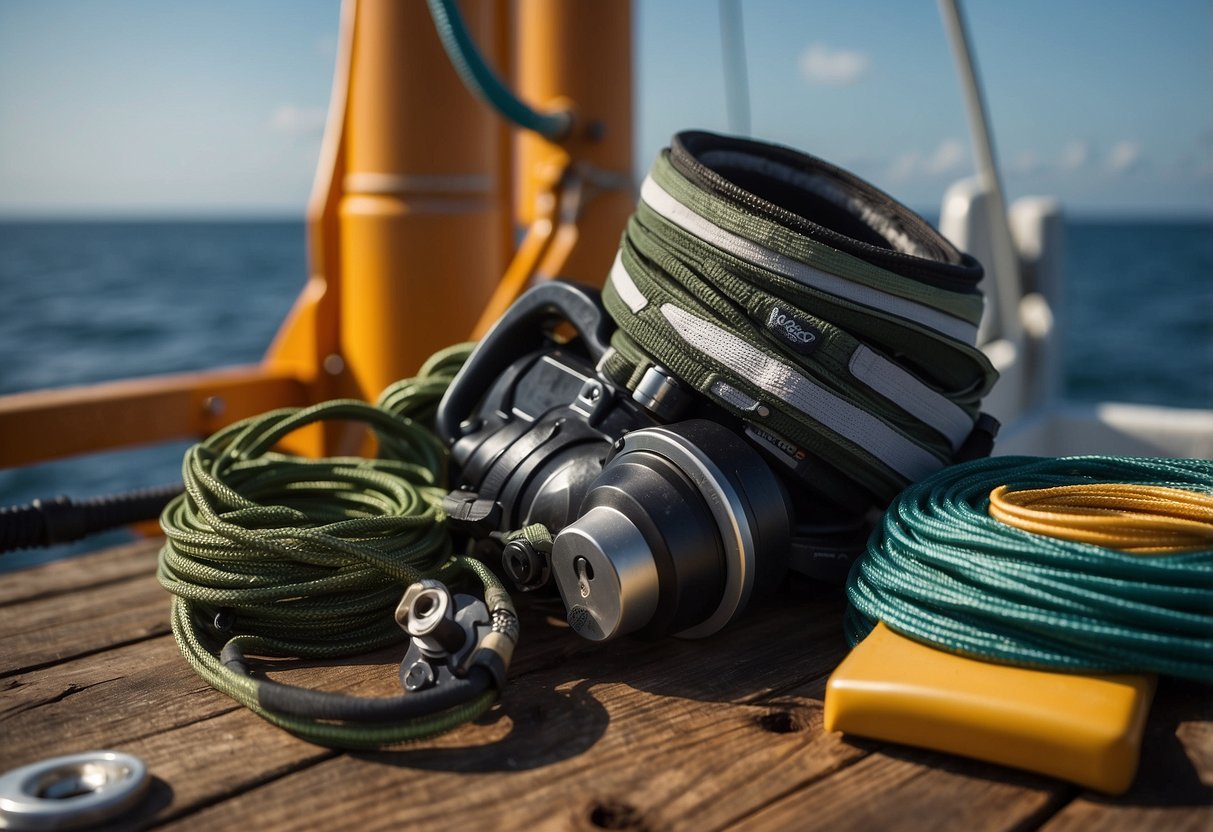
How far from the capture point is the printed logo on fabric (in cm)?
145

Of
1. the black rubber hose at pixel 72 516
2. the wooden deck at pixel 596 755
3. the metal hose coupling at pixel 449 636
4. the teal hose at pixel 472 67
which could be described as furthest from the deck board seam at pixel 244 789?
the teal hose at pixel 472 67

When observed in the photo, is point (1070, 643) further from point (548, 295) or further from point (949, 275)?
point (548, 295)

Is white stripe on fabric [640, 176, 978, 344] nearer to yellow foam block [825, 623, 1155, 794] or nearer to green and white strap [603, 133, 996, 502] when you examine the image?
green and white strap [603, 133, 996, 502]

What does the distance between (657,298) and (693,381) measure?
0.47 ft

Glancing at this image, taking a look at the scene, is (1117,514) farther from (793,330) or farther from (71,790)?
(71,790)

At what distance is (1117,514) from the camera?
140 cm

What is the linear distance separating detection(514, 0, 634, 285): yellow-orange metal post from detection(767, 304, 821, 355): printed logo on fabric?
193 cm

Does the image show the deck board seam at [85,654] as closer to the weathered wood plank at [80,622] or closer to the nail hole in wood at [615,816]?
the weathered wood plank at [80,622]

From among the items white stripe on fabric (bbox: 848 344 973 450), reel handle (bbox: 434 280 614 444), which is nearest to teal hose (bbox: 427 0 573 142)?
reel handle (bbox: 434 280 614 444)

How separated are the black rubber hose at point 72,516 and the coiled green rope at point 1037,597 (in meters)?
1.36

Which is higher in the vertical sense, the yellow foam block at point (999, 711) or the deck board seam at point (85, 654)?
the yellow foam block at point (999, 711)

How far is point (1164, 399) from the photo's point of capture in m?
23.5

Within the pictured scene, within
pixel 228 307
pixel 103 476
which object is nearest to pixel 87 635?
pixel 103 476

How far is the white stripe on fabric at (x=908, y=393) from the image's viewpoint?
1.47 meters
